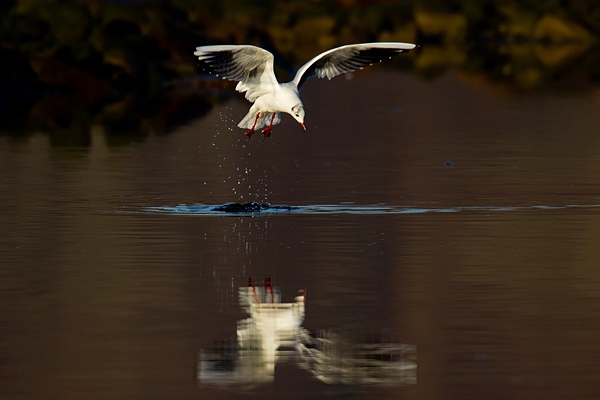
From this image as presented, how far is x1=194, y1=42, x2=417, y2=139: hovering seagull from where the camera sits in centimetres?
1242

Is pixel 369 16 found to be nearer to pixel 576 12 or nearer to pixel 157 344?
pixel 576 12

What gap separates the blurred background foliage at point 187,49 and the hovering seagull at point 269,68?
603 cm

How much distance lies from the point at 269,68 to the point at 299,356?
5813 millimetres

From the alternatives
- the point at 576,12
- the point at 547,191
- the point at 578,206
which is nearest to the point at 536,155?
the point at 547,191

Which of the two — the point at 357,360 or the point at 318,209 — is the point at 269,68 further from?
the point at 357,360

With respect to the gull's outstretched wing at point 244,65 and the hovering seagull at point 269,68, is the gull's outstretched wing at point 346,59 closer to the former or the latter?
the hovering seagull at point 269,68

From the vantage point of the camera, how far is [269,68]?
498 inches

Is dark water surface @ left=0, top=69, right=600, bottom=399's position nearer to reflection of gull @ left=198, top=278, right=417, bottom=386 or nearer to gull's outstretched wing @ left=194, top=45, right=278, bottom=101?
reflection of gull @ left=198, top=278, right=417, bottom=386

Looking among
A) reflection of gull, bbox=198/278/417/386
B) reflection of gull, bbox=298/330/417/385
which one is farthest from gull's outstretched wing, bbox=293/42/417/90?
reflection of gull, bbox=298/330/417/385

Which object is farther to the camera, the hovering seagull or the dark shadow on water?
the hovering seagull

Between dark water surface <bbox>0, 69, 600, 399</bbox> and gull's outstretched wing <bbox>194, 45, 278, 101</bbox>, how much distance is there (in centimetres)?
105

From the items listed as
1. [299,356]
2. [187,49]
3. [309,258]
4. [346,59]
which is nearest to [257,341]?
[299,356]

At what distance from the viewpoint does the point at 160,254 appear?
996 centimetres

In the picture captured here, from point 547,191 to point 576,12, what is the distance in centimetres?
3571
